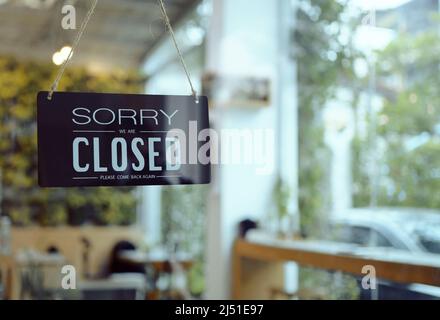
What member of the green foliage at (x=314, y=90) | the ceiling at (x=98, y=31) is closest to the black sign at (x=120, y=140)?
the ceiling at (x=98, y=31)

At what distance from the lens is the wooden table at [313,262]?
348 centimetres

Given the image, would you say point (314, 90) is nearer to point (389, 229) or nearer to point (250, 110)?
point (250, 110)

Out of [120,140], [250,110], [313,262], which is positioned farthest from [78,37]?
[250,110]

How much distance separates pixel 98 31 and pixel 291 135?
230cm

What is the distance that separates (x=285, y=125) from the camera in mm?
5664

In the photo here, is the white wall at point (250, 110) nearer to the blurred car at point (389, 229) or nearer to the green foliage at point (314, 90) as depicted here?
the green foliage at point (314, 90)

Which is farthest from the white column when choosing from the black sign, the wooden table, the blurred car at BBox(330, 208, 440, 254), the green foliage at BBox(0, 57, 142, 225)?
the black sign

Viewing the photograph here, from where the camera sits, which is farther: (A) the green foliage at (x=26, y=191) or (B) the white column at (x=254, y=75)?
(A) the green foliage at (x=26, y=191)

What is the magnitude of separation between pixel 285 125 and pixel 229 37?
0.84 m

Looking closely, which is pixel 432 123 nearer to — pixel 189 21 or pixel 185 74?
pixel 189 21

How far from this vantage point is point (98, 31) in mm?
3801

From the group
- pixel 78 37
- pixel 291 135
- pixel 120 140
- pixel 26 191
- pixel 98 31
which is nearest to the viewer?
pixel 120 140

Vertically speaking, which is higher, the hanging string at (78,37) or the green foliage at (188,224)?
the hanging string at (78,37)

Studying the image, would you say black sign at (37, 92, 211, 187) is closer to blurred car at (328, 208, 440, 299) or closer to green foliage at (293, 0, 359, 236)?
blurred car at (328, 208, 440, 299)
